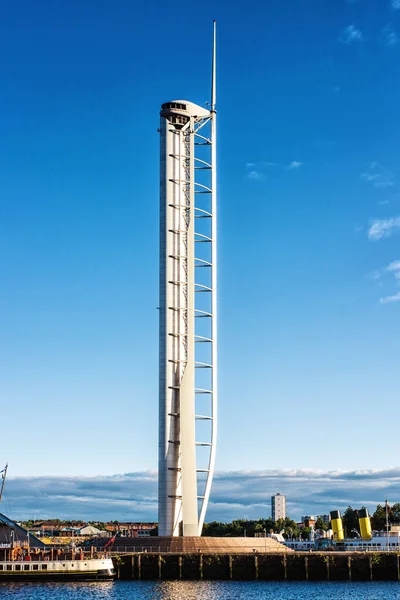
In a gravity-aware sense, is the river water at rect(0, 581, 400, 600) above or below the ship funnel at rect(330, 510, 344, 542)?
below

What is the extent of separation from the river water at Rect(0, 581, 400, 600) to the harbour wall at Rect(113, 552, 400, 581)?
366 centimetres

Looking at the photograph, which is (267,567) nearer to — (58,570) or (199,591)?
(199,591)

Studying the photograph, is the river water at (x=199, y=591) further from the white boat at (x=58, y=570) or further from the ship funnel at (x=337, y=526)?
the ship funnel at (x=337, y=526)

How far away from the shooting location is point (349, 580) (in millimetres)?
112312

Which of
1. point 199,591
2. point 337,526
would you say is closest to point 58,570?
point 199,591

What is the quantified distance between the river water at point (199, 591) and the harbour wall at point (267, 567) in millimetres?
3659

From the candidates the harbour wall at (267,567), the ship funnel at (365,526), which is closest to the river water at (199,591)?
the harbour wall at (267,567)

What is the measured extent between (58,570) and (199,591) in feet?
76.9

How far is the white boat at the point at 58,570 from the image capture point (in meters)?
110

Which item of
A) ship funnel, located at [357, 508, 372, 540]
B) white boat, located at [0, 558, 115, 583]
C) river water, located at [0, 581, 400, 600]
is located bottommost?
river water, located at [0, 581, 400, 600]

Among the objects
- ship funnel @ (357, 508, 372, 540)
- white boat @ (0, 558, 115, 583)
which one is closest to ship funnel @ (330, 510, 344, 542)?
ship funnel @ (357, 508, 372, 540)

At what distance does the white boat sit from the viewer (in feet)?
361

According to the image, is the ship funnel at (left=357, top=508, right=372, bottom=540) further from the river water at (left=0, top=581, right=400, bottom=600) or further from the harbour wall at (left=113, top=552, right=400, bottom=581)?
the river water at (left=0, top=581, right=400, bottom=600)

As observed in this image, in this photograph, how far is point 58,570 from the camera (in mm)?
111250
